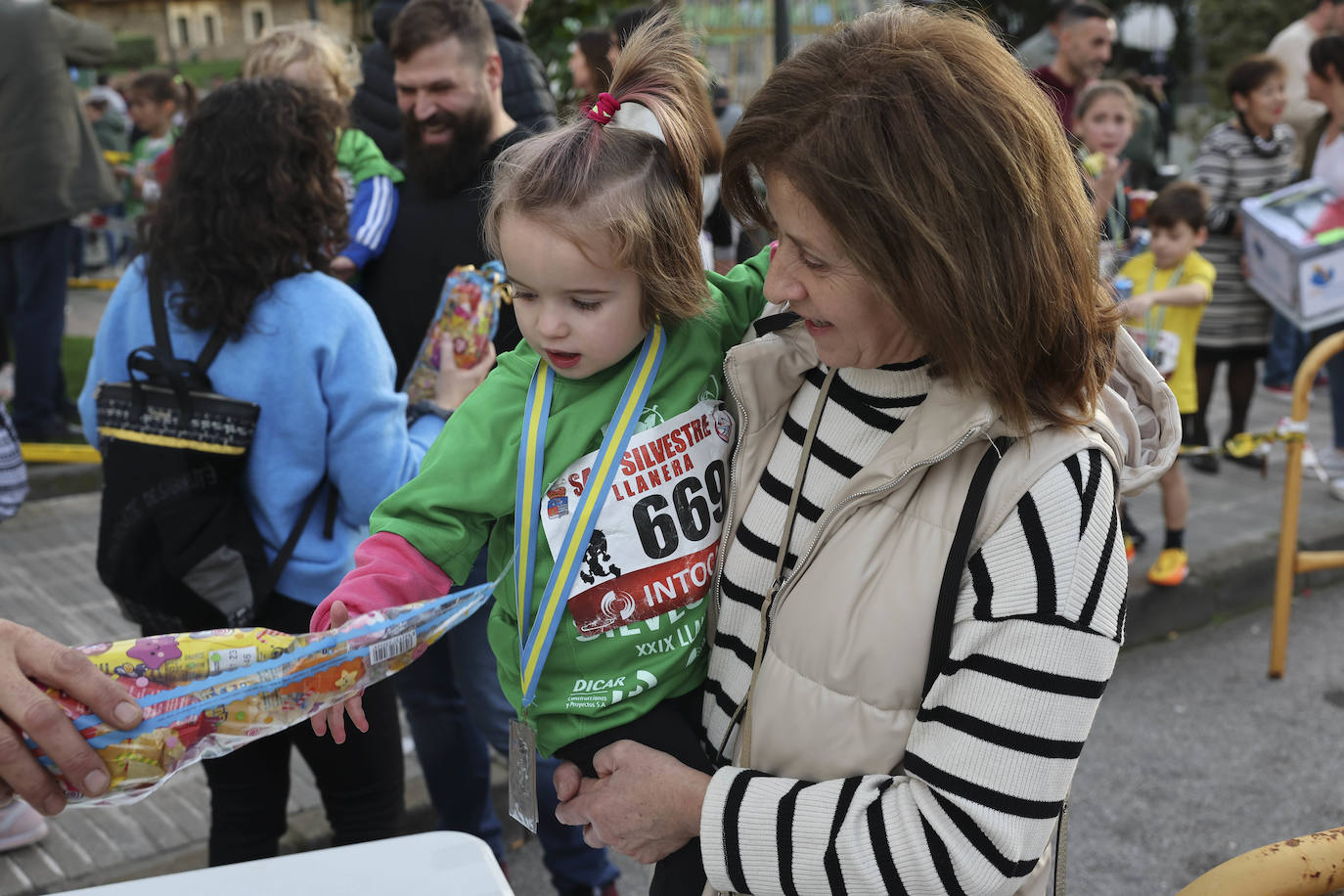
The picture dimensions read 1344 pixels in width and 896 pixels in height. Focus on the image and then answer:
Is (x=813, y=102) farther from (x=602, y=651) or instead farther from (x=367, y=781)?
(x=367, y=781)

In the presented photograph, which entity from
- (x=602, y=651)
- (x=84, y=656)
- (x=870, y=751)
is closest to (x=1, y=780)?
(x=84, y=656)

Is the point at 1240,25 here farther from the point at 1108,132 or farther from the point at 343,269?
the point at 343,269

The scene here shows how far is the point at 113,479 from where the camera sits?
2.22 meters

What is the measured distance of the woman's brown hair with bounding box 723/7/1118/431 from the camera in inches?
48.0

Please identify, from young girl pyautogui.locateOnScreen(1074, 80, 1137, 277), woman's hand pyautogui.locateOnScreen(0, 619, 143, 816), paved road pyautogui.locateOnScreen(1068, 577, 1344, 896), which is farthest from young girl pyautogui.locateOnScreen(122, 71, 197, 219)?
woman's hand pyautogui.locateOnScreen(0, 619, 143, 816)

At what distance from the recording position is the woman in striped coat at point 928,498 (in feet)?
4.00

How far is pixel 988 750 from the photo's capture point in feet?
4.00

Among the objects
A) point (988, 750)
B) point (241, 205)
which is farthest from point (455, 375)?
point (988, 750)

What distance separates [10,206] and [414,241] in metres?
3.99

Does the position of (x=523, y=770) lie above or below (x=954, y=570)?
below

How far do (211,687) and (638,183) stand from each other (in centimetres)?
83

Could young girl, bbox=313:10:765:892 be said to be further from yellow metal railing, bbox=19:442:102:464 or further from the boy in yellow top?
yellow metal railing, bbox=19:442:102:464

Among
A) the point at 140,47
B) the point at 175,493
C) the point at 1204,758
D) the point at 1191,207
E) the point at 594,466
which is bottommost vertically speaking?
the point at 140,47

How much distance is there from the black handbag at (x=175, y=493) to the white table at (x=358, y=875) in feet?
2.87
